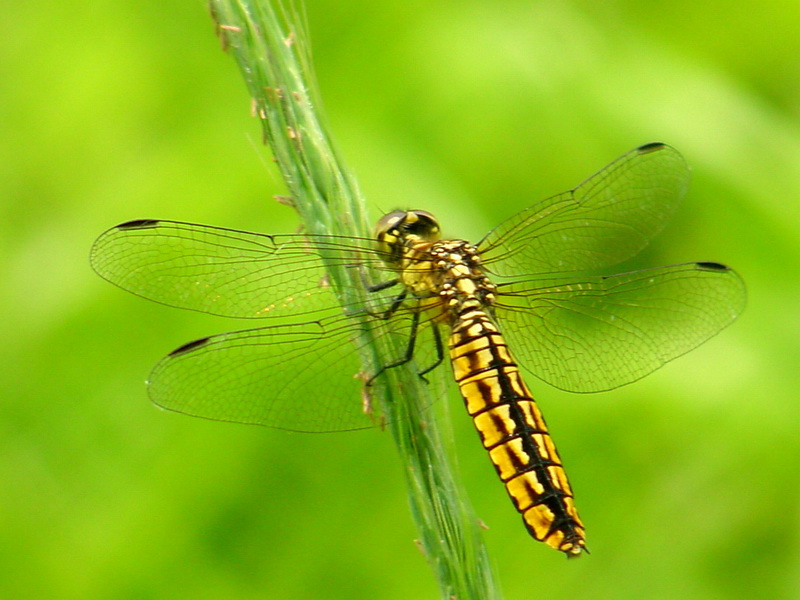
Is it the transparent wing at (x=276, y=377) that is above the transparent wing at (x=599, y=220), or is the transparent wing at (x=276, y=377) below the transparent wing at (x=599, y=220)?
below

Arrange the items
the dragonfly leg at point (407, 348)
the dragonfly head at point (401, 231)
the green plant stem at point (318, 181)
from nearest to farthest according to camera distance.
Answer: the green plant stem at point (318, 181) < the dragonfly leg at point (407, 348) < the dragonfly head at point (401, 231)

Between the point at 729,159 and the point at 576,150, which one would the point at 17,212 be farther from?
the point at 729,159

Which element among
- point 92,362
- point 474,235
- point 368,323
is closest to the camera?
point 368,323

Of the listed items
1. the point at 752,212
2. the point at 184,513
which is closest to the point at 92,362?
the point at 184,513

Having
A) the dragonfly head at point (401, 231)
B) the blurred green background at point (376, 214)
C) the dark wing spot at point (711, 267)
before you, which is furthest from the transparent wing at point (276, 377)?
the dark wing spot at point (711, 267)

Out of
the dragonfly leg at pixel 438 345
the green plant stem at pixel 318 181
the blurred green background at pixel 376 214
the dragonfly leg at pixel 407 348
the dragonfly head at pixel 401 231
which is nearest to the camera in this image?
the green plant stem at pixel 318 181

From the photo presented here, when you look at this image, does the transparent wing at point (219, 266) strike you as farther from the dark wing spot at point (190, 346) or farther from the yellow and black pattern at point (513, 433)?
the yellow and black pattern at point (513, 433)

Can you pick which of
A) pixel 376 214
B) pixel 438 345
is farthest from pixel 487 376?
pixel 376 214

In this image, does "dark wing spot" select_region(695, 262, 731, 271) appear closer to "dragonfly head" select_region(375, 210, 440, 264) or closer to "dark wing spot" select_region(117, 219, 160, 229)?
"dragonfly head" select_region(375, 210, 440, 264)
